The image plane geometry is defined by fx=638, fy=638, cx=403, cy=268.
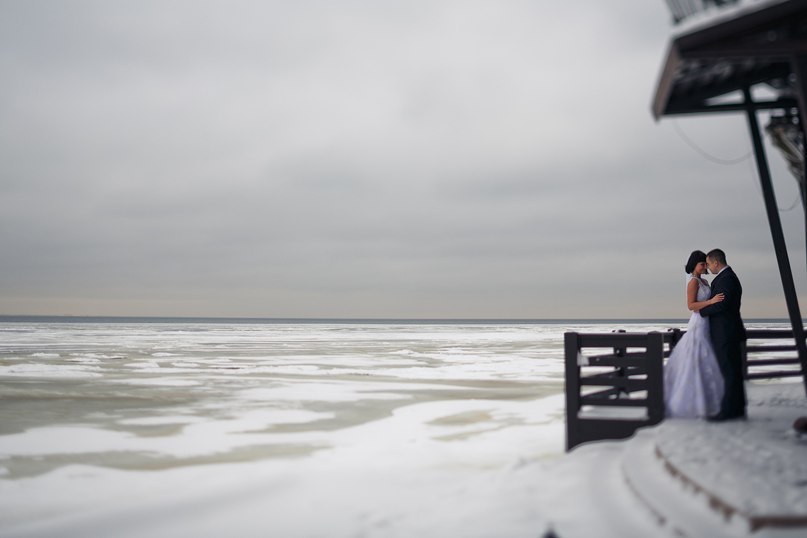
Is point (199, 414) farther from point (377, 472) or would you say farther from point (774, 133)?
point (774, 133)

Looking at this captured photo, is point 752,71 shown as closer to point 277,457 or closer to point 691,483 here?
point 691,483

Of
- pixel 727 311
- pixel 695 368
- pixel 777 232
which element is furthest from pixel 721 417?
pixel 777 232

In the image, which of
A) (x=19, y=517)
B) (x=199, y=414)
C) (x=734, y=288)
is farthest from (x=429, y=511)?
(x=199, y=414)

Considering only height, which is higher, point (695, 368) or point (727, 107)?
point (727, 107)

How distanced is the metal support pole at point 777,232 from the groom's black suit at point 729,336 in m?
0.63

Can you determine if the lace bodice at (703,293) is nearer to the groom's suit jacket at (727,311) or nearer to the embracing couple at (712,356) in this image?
the embracing couple at (712,356)

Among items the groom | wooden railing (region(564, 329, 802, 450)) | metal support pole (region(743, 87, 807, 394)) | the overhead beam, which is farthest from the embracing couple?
the overhead beam

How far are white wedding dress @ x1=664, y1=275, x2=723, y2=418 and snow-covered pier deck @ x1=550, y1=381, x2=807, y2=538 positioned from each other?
1.21ft

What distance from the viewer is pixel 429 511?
5586mm

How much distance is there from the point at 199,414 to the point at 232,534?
22.0ft

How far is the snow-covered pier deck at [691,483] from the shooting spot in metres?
3.94

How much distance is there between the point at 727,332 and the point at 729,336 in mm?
50

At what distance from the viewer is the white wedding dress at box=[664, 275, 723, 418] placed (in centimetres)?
747

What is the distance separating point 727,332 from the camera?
740 cm
